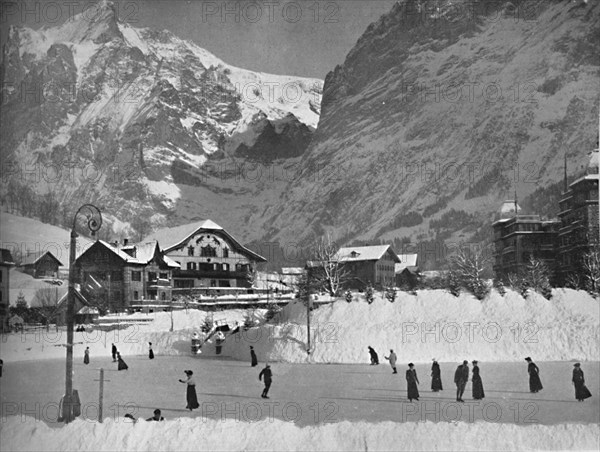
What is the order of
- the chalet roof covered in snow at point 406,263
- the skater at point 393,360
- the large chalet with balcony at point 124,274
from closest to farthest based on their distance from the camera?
the large chalet with balcony at point 124,274
the skater at point 393,360
the chalet roof covered in snow at point 406,263

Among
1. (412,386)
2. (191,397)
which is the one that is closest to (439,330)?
(412,386)

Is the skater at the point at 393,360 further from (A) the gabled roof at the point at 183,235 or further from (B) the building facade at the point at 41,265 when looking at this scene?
(B) the building facade at the point at 41,265

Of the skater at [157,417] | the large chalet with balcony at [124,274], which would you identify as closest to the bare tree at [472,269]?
the large chalet with balcony at [124,274]

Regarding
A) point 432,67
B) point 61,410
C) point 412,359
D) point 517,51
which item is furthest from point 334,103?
point 61,410

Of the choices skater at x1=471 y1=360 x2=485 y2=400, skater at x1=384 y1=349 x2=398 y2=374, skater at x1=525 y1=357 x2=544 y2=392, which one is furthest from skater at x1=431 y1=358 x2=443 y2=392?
skater at x1=525 y1=357 x2=544 y2=392

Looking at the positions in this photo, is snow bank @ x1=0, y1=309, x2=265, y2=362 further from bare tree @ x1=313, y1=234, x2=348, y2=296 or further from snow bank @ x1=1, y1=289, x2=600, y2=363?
bare tree @ x1=313, y1=234, x2=348, y2=296

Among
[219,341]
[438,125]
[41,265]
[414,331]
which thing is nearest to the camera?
[41,265]

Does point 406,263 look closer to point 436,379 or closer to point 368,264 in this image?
point 368,264
